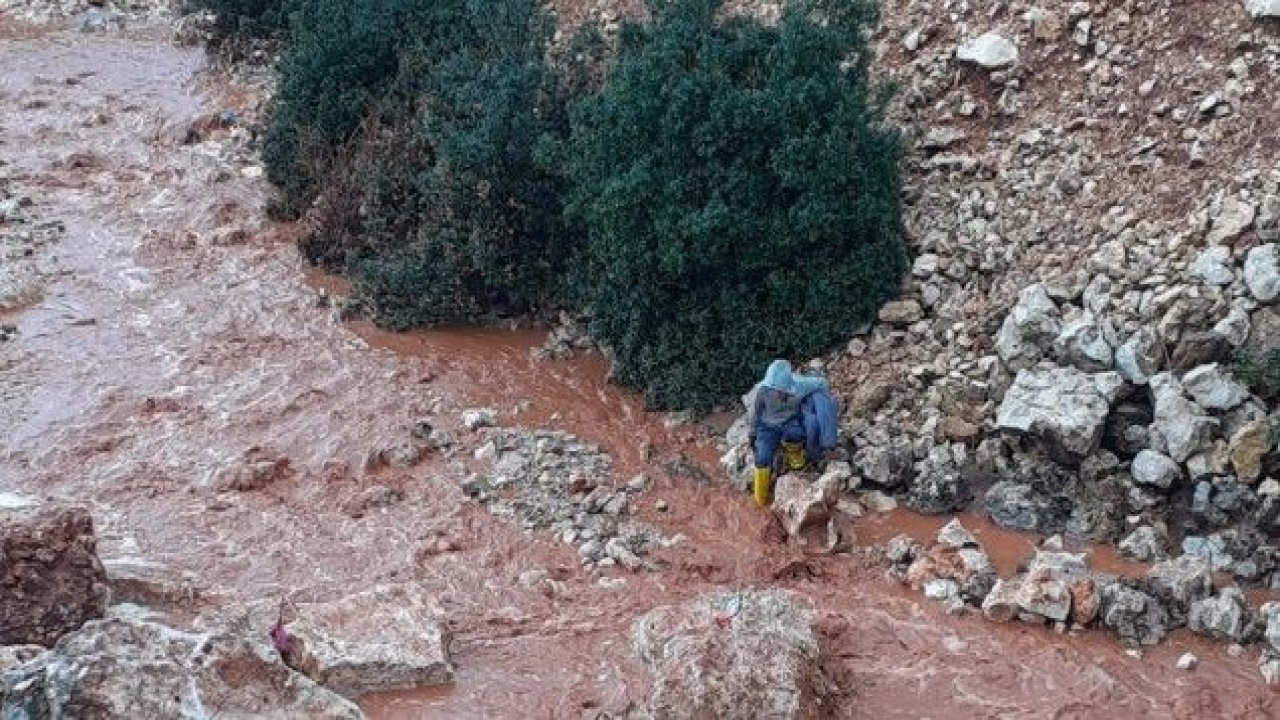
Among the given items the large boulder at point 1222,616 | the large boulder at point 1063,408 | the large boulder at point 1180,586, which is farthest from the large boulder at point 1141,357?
the large boulder at point 1222,616

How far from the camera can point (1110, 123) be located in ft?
36.7

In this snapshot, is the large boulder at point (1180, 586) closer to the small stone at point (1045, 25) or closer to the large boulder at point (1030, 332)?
the large boulder at point (1030, 332)

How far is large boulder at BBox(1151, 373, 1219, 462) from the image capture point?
9.19m

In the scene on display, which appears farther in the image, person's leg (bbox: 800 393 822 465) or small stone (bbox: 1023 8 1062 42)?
small stone (bbox: 1023 8 1062 42)

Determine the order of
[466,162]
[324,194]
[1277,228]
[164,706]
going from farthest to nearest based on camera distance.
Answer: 1. [324,194]
2. [466,162]
3. [1277,228]
4. [164,706]

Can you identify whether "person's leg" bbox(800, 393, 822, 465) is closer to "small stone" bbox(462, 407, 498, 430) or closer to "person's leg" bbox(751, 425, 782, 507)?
"person's leg" bbox(751, 425, 782, 507)

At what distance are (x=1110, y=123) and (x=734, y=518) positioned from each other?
14.7 feet

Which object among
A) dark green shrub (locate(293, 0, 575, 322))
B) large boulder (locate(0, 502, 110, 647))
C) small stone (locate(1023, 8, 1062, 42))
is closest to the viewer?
large boulder (locate(0, 502, 110, 647))

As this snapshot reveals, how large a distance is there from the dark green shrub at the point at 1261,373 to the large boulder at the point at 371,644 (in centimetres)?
546

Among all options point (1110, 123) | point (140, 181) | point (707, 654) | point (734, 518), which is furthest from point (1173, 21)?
point (140, 181)

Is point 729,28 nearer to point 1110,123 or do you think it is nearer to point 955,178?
point 955,178

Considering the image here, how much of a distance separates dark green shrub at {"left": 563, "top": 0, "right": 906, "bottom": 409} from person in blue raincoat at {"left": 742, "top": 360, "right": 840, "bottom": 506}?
1138mm

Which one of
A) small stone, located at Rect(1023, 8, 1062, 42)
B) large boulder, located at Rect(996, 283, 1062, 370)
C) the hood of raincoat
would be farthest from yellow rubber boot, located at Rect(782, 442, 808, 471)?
small stone, located at Rect(1023, 8, 1062, 42)

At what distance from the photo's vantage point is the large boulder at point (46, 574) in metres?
7.67
